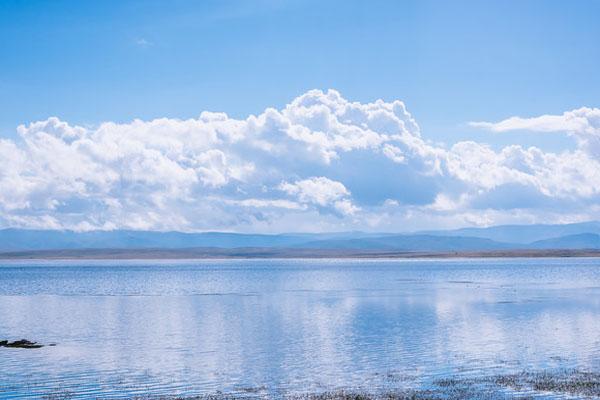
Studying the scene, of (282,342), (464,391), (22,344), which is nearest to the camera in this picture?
(464,391)

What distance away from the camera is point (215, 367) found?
39625mm

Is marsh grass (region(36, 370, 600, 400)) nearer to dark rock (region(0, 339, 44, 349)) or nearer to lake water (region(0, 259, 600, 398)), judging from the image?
lake water (region(0, 259, 600, 398))

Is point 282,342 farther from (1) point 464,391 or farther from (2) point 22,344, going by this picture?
(1) point 464,391

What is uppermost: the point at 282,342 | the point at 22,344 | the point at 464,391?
the point at 22,344

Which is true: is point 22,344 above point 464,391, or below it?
above

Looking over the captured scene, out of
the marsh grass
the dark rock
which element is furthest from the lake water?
the dark rock

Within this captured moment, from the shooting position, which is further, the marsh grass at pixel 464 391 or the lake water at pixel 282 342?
the lake water at pixel 282 342

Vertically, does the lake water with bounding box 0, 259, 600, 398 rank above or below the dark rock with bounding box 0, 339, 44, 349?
below

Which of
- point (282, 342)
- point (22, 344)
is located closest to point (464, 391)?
point (282, 342)

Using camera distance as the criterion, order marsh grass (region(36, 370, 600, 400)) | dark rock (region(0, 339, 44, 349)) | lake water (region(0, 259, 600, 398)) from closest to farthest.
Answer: marsh grass (region(36, 370, 600, 400)), lake water (region(0, 259, 600, 398)), dark rock (region(0, 339, 44, 349))

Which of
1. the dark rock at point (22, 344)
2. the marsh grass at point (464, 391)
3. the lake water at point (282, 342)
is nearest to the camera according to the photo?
the marsh grass at point (464, 391)

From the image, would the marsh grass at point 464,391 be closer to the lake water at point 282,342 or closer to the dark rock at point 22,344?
the lake water at point 282,342

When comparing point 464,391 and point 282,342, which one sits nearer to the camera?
point 464,391

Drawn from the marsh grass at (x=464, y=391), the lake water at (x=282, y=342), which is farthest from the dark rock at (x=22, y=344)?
the marsh grass at (x=464, y=391)
